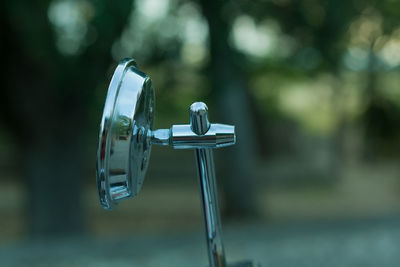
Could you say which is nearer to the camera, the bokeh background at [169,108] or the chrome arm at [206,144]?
the chrome arm at [206,144]

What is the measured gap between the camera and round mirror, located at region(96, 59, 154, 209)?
64cm

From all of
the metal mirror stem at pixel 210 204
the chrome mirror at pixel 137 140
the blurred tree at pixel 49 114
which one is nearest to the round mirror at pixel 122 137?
the chrome mirror at pixel 137 140

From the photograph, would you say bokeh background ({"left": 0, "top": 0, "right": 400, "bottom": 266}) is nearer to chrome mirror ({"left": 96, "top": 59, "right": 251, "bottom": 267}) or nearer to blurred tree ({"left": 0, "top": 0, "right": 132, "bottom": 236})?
blurred tree ({"left": 0, "top": 0, "right": 132, "bottom": 236})

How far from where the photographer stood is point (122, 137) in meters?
0.66

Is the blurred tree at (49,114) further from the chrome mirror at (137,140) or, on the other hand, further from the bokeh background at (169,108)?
the chrome mirror at (137,140)

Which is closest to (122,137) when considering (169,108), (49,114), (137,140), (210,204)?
(137,140)

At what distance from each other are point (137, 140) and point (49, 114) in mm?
5471

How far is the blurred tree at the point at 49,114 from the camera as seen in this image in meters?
4.73

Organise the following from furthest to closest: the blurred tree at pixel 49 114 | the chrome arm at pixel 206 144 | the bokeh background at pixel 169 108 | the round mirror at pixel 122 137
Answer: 1. the blurred tree at pixel 49 114
2. the bokeh background at pixel 169 108
3. the chrome arm at pixel 206 144
4. the round mirror at pixel 122 137

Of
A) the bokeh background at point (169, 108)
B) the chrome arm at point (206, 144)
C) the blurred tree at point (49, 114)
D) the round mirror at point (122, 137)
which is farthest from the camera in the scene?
the blurred tree at point (49, 114)

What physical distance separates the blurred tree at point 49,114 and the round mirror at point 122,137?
3.99 metres

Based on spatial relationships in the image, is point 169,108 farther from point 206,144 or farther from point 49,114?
point 206,144

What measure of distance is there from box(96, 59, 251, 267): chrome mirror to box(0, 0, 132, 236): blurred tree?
396 cm

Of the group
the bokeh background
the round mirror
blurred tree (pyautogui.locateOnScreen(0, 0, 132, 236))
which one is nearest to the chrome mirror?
the round mirror
